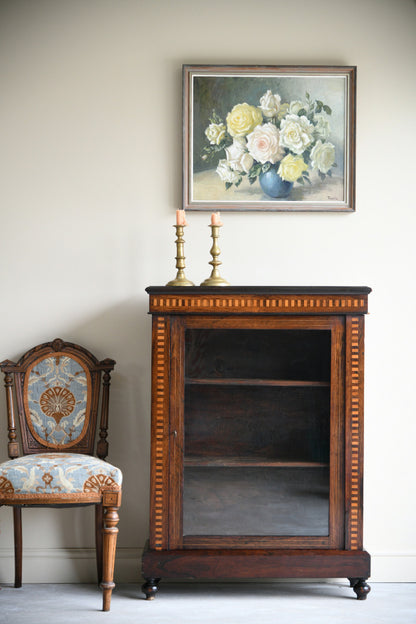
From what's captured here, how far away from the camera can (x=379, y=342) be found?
2.99 meters

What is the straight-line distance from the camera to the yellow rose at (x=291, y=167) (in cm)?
299

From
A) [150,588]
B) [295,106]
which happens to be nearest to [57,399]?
[150,588]

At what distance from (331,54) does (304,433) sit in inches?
71.4

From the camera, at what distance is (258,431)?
2.62m

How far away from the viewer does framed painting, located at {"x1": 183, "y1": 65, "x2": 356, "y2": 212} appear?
9.78 feet

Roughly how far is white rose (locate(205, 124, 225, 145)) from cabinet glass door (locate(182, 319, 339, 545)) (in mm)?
977

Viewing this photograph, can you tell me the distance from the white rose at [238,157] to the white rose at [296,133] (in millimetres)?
181

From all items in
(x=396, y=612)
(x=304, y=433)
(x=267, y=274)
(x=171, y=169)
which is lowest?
(x=396, y=612)

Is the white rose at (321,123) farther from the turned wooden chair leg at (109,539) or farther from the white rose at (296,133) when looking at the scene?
the turned wooden chair leg at (109,539)

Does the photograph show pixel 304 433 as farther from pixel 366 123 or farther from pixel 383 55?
pixel 383 55

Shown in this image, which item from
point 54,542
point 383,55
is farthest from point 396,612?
point 383,55

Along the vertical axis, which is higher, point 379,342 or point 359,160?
point 359,160

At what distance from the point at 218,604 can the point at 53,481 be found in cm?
86

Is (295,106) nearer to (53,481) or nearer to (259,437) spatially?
(259,437)
